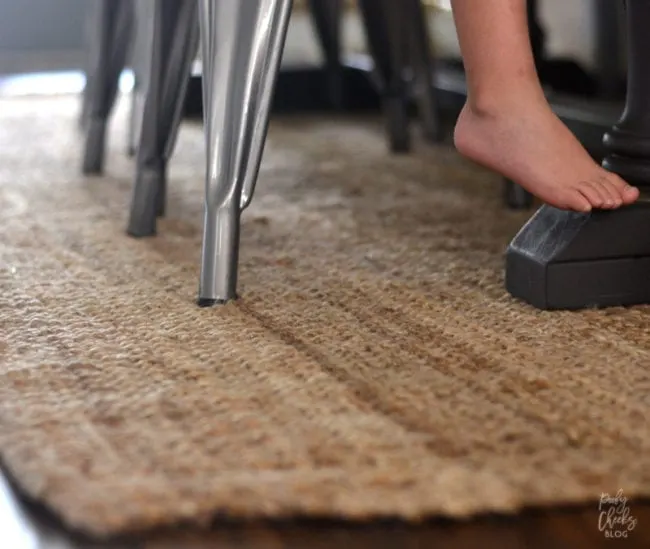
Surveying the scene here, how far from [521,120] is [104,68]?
92cm

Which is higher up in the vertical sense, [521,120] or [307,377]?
[521,120]

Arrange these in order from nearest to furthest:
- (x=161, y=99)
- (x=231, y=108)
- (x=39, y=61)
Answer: (x=231, y=108), (x=161, y=99), (x=39, y=61)

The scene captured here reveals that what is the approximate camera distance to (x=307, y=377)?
77cm

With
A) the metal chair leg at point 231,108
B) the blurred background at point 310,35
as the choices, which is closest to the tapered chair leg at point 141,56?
the metal chair leg at point 231,108

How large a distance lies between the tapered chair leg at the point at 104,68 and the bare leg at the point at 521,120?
0.86 m

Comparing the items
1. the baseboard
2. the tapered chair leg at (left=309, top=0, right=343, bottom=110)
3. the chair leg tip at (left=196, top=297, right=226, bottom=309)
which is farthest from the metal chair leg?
the baseboard

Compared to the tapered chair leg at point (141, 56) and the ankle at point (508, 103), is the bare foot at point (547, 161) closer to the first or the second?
the ankle at point (508, 103)

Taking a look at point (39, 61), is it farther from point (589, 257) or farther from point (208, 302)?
point (589, 257)

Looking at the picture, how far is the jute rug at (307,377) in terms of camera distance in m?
0.59

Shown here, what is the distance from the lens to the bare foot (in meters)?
0.94

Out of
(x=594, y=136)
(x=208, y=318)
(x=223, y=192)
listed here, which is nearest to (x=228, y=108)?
(x=223, y=192)

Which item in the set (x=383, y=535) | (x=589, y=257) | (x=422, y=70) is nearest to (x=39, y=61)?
(x=422, y=70)

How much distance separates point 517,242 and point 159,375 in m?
0.38

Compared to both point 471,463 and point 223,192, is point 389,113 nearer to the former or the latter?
point 223,192
